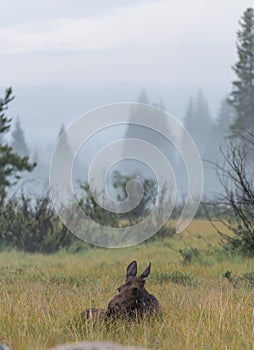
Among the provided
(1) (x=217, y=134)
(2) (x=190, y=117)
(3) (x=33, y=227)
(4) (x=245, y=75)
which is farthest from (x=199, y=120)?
(3) (x=33, y=227)

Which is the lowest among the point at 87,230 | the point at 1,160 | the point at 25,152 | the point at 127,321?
the point at 127,321

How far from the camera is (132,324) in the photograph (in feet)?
19.1

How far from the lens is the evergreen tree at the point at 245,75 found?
128 ft

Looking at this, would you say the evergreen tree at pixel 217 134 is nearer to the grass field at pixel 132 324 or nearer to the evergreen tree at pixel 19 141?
the evergreen tree at pixel 19 141

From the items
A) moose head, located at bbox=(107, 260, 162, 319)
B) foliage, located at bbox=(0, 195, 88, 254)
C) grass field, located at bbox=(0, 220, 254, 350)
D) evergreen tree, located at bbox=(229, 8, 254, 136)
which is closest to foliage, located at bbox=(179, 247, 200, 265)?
grass field, located at bbox=(0, 220, 254, 350)

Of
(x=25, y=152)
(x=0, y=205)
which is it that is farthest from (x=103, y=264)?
(x=25, y=152)

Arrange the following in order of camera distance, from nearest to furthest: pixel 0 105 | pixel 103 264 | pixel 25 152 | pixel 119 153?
pixel 103 264, pixel 119 153, pixel 0 105, pixel 25 152

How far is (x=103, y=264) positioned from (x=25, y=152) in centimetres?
5232

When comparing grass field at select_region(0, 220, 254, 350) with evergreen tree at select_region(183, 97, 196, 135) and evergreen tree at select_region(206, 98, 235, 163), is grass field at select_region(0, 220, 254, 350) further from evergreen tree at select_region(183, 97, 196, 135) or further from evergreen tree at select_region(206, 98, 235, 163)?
evergreen tree at select_region(183, 97, 196, 135)

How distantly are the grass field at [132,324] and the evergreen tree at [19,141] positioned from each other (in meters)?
52.5

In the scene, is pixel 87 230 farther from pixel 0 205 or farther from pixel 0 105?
pixel 0 105

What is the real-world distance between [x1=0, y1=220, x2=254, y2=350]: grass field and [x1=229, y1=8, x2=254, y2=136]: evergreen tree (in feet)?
95.1

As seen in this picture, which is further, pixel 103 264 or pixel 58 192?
pixel 58 192

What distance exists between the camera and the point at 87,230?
17609 millimetres
